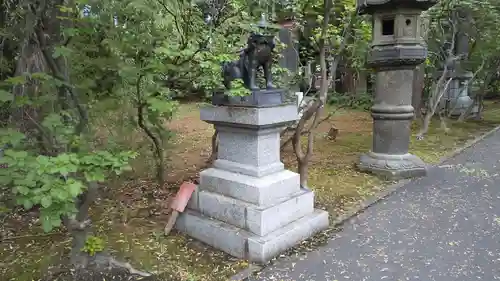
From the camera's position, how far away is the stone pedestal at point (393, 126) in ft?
18.3

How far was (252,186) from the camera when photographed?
10.8 ft

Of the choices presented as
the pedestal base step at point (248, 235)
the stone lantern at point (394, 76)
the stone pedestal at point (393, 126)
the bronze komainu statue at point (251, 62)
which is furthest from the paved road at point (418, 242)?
the bronze komainu statue at point (251, 62)

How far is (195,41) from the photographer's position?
3957 millimetres

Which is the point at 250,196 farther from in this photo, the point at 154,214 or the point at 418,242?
the point at 418,242

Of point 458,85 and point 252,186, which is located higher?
point 458,85

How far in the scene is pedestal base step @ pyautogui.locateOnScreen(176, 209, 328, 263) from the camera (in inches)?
124

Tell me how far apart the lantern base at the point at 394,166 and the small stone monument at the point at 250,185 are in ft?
7.37

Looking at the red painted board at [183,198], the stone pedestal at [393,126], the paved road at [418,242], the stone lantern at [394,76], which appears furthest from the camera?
the stone pedestal at [393,126]

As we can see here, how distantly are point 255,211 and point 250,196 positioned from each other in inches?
6.1

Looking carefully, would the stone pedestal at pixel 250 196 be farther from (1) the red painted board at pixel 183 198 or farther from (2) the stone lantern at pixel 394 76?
(2) the stone lantern at pixel 394 76

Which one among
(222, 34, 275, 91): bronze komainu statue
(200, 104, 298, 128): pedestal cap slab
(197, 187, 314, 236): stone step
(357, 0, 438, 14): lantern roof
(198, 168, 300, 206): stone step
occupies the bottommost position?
(197, 187, 314, 236): stone step

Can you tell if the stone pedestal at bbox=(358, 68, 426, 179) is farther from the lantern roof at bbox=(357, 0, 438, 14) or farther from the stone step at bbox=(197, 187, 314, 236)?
the stone step at bbox=(197, 187, 314, 236)

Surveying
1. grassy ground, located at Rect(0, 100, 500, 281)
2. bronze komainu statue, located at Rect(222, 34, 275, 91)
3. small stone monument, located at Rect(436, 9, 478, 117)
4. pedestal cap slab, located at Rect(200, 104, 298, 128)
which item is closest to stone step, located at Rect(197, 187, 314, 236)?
grassy ground, located at Rect(0, 100, 500, 281)

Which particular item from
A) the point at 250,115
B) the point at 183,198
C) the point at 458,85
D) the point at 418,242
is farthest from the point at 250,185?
the point at 458,85
